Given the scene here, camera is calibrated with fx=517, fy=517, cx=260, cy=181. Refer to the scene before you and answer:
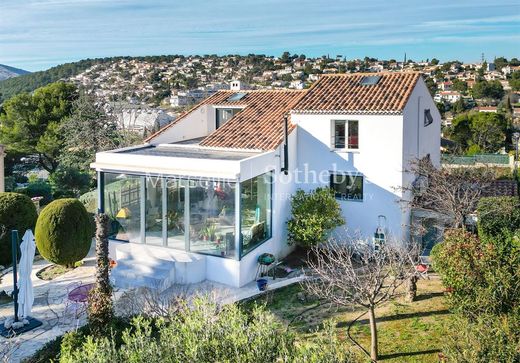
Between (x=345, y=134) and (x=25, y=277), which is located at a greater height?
(x=345, y=134)

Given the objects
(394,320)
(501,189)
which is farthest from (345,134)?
(501,189)

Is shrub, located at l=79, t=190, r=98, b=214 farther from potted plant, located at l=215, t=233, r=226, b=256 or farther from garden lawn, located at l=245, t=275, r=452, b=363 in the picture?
garden lawn, located at l=245, t=275, r=452, b=363

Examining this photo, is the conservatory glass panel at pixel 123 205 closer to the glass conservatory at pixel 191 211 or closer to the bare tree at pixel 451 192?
the glass conservatory at pixel 191 211

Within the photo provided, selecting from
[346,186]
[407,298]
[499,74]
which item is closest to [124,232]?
[346,186]

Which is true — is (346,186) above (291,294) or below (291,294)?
above

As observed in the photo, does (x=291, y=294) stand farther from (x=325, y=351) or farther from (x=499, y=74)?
(x=499, y=74)

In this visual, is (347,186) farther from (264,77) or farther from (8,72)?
(8,72)

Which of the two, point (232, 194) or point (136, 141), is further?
point (136, 141)
